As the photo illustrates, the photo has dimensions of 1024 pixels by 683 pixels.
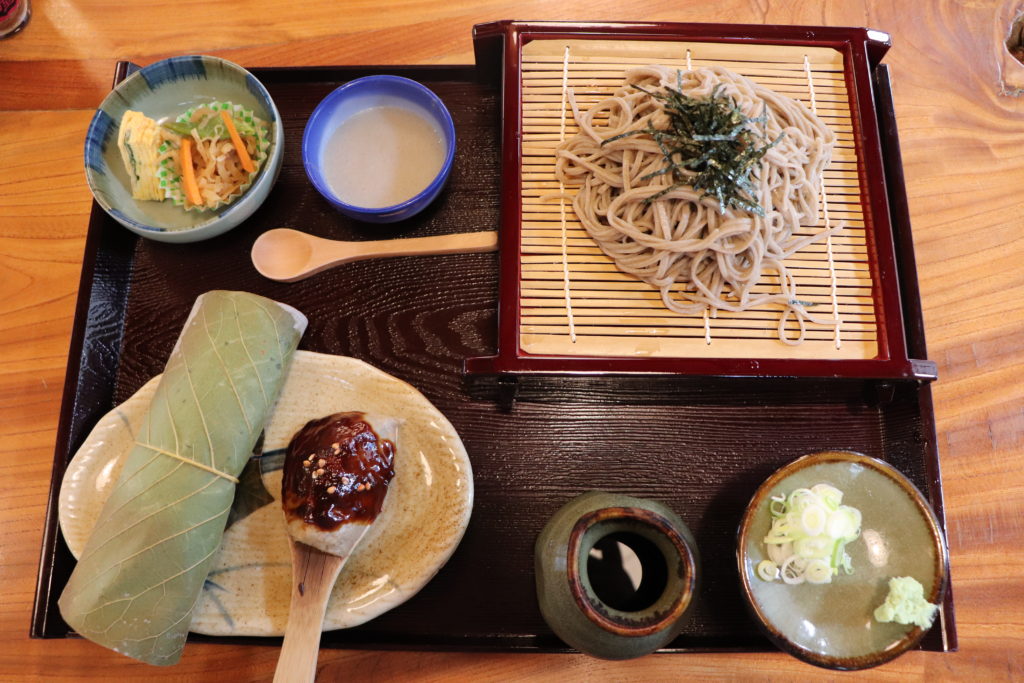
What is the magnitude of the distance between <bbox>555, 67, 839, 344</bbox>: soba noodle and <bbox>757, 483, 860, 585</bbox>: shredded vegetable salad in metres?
0.42

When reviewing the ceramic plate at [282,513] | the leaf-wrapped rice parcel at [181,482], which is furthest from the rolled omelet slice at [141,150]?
the ceramic plate at [282,513]

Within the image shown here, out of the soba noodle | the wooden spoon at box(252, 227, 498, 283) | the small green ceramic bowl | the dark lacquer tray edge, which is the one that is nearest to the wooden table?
the dark lacquer tray edge

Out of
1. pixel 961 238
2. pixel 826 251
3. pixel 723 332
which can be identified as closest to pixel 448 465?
pixel 723 332

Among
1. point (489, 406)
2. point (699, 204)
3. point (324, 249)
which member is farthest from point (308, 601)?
point (699, 204)

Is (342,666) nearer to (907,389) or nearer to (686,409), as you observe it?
(686,409)

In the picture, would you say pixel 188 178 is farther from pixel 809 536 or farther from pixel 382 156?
pixel 809 536

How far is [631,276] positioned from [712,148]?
1.23 feet

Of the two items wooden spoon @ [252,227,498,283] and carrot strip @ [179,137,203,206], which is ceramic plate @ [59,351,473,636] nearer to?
wooden spoon @ [252,227,498,283]

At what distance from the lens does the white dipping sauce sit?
1845mm

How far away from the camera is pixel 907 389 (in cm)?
169

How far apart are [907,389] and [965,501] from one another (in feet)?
1.38

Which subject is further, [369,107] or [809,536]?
[369,107]

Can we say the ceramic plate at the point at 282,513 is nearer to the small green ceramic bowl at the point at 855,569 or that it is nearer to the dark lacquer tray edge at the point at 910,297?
the small green ceramic bowl at the point at 855,569

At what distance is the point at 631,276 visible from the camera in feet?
5.56
